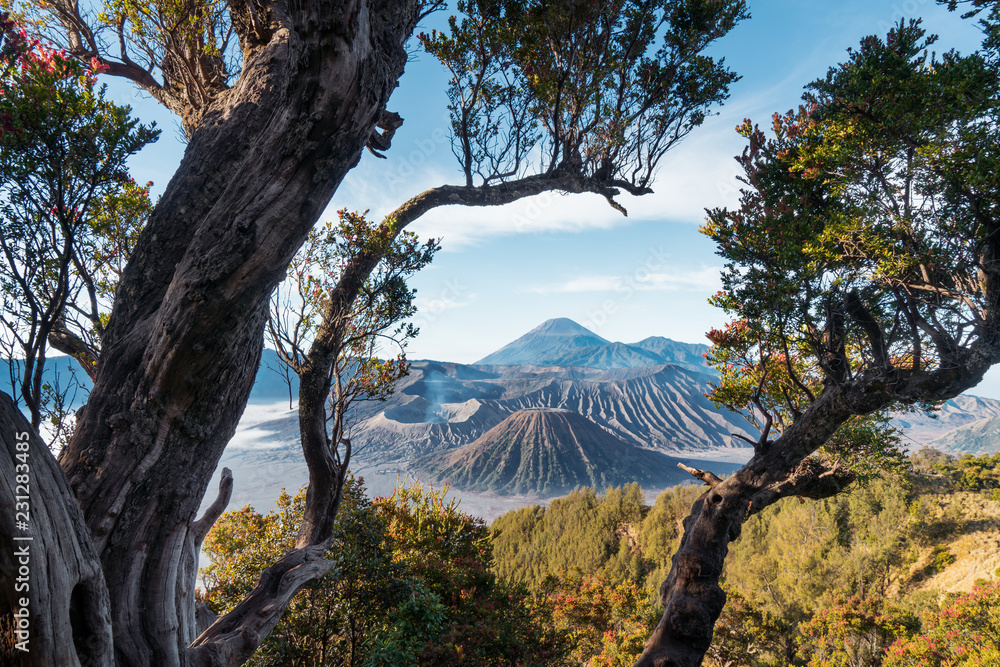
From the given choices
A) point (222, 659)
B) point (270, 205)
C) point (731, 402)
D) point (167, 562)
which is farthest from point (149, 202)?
point (731, 402)

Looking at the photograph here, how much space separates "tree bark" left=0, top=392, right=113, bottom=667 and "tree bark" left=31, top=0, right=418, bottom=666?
390mm

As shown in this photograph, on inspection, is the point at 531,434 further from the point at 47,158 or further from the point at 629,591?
the point at 47,158

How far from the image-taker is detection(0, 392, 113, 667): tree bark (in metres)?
1.34

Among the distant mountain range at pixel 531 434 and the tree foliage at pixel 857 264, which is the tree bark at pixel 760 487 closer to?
the tree foliage at pixel 857 264

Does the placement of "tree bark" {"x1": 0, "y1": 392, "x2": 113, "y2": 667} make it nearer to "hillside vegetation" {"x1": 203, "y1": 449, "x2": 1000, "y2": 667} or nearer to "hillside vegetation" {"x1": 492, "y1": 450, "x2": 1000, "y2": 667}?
"hillside vegetation" {"x1": 203, "y1": 449, "x2": 1000, "y2": 667}

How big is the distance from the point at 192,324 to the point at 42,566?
1039 mm

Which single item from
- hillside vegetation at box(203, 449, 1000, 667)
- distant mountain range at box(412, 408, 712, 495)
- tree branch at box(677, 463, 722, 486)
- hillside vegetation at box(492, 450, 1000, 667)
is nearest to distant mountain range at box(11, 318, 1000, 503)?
distant mountain range at box(412, 408, 712, 495)

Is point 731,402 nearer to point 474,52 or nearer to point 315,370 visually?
point 315,370

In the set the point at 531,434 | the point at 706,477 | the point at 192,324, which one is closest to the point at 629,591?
the point at 706,477

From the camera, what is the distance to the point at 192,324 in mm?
2016

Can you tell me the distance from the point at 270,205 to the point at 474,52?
447 cm

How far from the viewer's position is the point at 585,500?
41031 mm

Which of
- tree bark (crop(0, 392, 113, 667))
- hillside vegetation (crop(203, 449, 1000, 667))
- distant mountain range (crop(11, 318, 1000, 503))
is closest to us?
tree bark (crop(0, 392, 113, 667))

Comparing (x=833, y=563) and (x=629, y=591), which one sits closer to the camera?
(x=629, y=591)
